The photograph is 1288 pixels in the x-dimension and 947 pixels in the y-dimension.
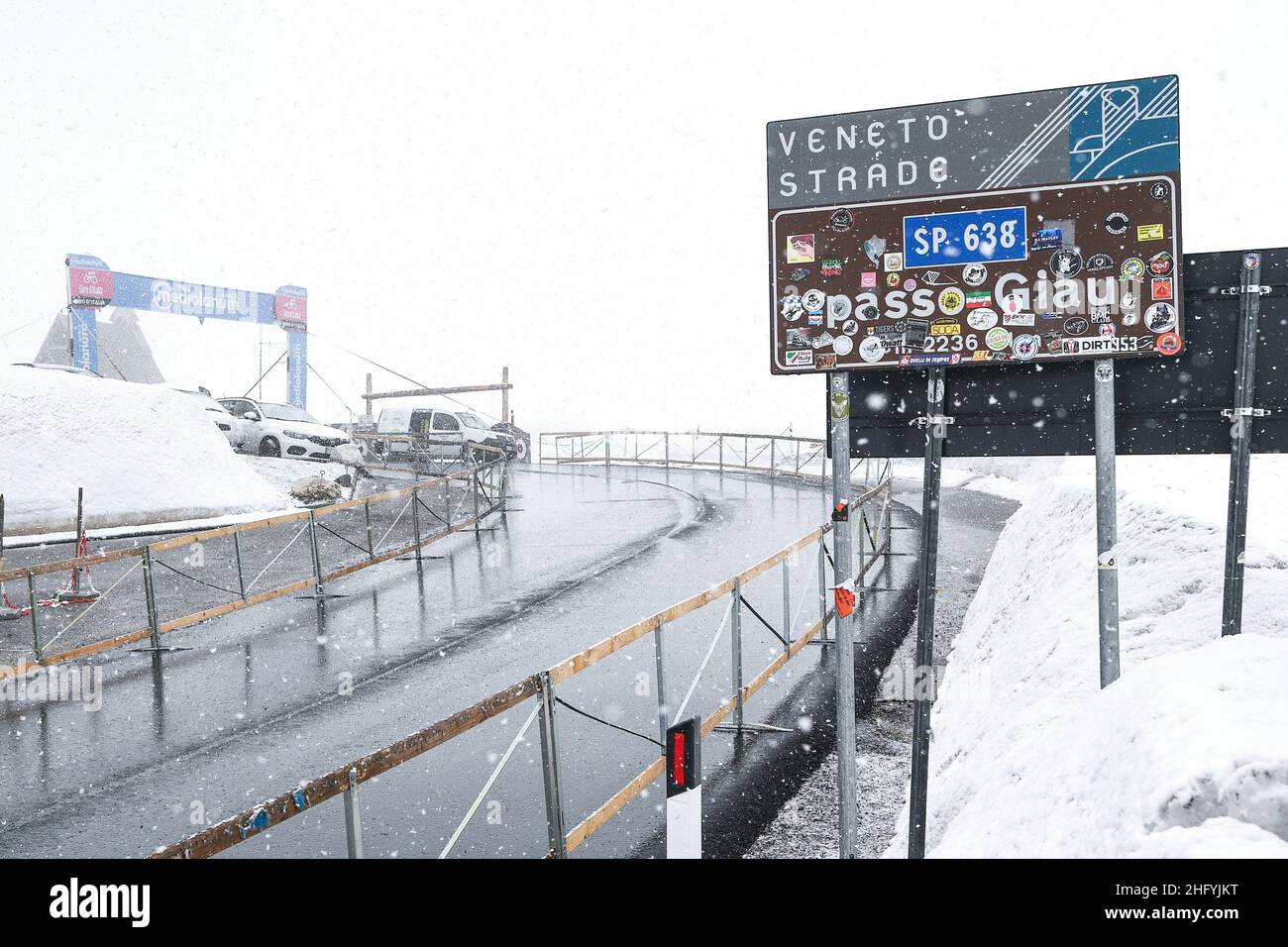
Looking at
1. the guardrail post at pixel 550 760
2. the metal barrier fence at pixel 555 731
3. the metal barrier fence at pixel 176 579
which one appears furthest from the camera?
the metal barrier fence at pixel 176 579

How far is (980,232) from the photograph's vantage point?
533cm

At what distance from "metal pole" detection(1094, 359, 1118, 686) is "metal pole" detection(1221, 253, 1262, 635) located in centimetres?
68

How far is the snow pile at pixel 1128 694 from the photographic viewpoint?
278 cm

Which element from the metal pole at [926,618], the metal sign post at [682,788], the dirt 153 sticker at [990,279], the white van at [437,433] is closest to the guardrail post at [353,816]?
the metal sign post at [682,788]

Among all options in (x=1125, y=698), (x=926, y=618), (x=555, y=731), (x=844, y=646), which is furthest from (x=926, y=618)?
(x=555, y=731)

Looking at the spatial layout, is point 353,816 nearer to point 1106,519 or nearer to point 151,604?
point 1106,519

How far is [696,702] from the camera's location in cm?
871

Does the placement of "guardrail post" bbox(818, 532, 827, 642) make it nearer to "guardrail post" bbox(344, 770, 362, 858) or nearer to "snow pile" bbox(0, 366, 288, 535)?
"guardrail post" bbox(344, 770, 362, 858)

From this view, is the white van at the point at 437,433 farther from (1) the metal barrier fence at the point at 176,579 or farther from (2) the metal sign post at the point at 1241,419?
(2) the metal sign post at the point at 1241,419

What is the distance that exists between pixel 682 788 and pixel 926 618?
1.72 meters

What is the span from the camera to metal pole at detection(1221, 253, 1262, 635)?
5.22 metres

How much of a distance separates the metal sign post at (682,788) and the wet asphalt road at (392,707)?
1853 mm
